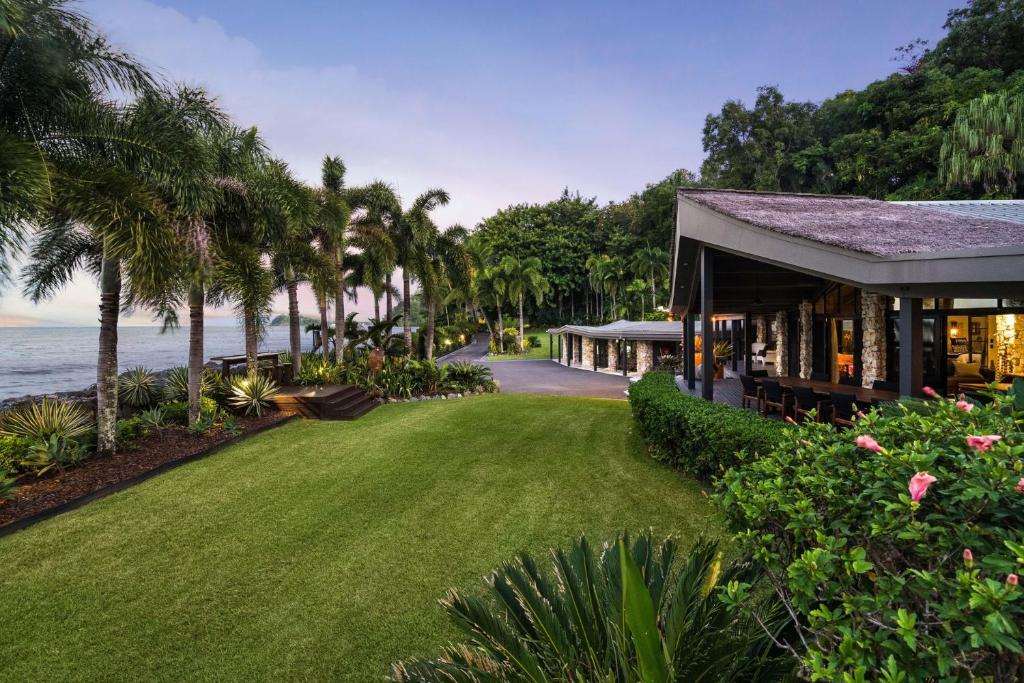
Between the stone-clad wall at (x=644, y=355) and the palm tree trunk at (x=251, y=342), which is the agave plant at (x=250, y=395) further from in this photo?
the stone-clad wall at (x=644, y=355)

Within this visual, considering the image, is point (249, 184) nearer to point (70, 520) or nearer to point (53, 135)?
point (53, 135)

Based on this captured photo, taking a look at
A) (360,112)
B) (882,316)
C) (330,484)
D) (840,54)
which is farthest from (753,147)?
(330,484)

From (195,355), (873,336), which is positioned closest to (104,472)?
(195,355)

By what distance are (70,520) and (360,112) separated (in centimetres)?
2558

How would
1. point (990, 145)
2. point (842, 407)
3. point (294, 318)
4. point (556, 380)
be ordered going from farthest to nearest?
point (556, 380) < point (990, 145) < point (294, 318) < point (842, 407)

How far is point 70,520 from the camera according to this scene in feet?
18.6

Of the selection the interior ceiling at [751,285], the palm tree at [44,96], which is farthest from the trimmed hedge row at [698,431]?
the palm tree at [44,96]

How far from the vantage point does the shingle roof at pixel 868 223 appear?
543cm

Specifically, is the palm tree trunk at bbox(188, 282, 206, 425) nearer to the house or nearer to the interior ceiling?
the house

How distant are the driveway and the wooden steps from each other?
7463 millimetres

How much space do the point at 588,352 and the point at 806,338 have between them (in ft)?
53.7

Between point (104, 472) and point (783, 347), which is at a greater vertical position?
point (783, 347)

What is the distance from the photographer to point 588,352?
2920 cm

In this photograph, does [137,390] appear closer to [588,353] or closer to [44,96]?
Result: [44,96]
